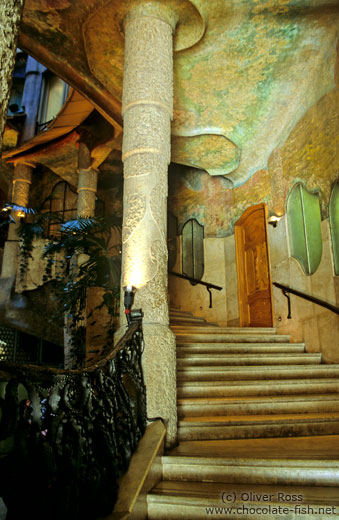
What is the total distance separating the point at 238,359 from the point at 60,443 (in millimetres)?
3107

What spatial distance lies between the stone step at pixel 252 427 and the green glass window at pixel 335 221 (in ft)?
7.20

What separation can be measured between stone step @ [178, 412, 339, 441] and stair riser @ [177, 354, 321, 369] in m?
0.87

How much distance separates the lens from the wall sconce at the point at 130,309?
2.96 meters

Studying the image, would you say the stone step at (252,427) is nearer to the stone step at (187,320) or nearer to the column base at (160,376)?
the column base at (160,376)

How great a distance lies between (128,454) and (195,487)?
0.46m

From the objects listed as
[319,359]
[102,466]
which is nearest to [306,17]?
[319,359]

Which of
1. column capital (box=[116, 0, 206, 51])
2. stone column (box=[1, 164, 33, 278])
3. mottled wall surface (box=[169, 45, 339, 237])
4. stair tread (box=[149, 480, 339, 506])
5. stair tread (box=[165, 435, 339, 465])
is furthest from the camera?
stone column (box=[1, 164, 33, 278])

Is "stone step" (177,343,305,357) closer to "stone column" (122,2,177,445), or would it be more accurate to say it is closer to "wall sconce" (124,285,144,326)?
"stone column" (122,2,177,445)

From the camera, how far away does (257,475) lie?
7.75ft

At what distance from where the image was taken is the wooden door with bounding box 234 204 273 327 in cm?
730

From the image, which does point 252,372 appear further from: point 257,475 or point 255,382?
point 257,475

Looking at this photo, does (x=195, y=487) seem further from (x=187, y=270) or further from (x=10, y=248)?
(x=10, y=248)

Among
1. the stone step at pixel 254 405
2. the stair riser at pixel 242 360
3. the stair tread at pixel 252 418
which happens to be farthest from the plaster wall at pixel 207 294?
the stair tread at pixel 252 418

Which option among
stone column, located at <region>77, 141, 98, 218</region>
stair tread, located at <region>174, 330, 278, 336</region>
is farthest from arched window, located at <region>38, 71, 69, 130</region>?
stair tread, located at <region>174, 330, 278, 336</region>
